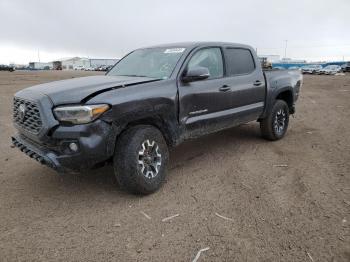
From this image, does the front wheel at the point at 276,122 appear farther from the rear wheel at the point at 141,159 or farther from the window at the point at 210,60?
the rear wheel at the point at 141,159

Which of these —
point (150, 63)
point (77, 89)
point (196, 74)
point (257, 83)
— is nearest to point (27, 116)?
point (77, 89)

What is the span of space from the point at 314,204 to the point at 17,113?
3.70 m

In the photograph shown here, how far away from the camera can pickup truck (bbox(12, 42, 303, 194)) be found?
11.6 feet

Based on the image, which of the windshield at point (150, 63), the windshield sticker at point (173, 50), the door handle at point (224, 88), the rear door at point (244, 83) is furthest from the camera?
the rear door at point (244, 83)

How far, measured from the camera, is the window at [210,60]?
4.88m

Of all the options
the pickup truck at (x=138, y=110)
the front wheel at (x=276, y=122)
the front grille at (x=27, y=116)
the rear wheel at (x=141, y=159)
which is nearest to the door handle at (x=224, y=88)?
the pickup truck at (x=138, y=110)

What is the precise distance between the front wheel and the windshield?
249 centimetres

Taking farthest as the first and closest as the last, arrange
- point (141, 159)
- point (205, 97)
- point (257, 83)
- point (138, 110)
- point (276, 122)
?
point (276, 122) → point (257, 83) → point (205, 97) → point (141, 159) → point (138, 110)

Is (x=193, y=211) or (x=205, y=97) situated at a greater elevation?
(x=205, y=97)

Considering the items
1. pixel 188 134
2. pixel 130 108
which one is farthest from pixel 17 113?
pixel 188 134

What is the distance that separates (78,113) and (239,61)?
10.5 feet

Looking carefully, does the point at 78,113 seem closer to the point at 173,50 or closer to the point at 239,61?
the point at 173,50

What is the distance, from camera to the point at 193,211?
3.67m

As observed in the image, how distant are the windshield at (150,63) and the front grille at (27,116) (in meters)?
1.55
